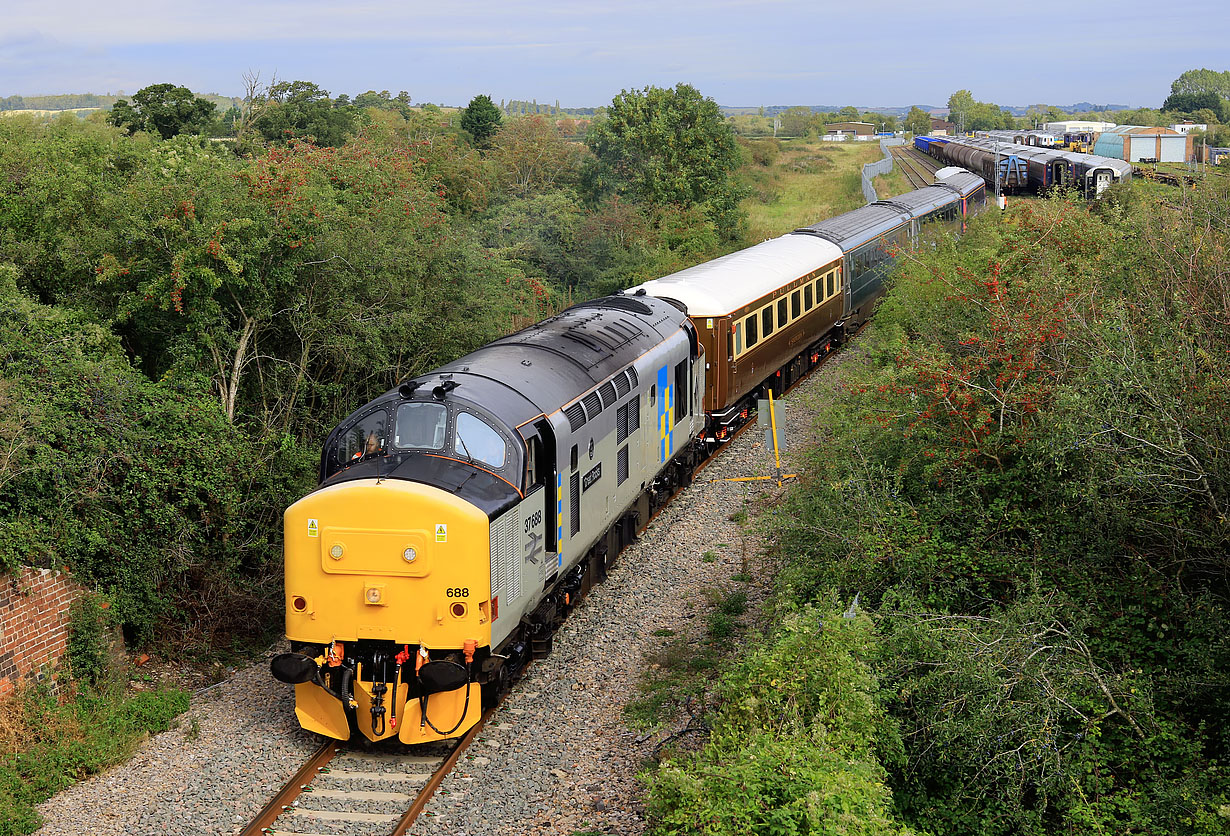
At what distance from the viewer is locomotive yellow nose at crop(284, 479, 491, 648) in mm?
10898

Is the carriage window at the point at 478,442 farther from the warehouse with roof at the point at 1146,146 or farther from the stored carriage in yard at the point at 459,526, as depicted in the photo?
the warehouse with roof at the point at 1146,146

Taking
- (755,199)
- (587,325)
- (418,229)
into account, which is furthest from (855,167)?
(587,325)

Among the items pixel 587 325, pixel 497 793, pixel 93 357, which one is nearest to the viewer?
pixel 497 793

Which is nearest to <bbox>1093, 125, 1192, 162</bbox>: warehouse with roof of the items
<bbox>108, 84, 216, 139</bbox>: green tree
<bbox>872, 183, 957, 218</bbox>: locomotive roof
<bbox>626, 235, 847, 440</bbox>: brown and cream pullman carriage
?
<bbox>872, 183, 957, 218</bbox>: locomotive roof

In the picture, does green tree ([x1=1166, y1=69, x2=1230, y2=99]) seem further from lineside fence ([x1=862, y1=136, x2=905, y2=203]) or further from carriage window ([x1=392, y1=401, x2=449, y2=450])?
carriage window ([x1=392, y1=401, x2=449, y2=450])

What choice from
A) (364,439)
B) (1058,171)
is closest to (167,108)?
(364,439)

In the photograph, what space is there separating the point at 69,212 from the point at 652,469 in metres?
11.3

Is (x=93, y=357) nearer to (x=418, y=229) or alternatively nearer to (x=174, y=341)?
(x=174, y=341)

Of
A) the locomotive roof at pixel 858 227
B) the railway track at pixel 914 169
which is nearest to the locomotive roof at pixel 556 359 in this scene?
the locomotive roof at pixel 858 227

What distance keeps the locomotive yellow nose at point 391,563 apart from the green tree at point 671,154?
136 ft

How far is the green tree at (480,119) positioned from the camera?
72.7 meters

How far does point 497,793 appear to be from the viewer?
35.5ft

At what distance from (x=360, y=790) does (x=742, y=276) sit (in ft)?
53.8

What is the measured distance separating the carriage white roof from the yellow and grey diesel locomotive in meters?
8.59
